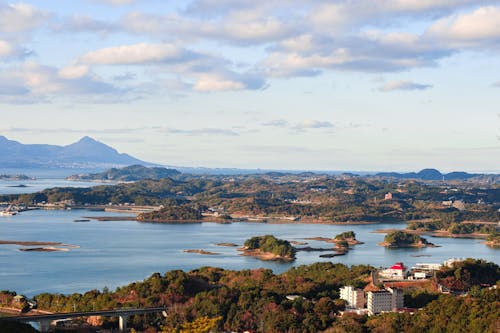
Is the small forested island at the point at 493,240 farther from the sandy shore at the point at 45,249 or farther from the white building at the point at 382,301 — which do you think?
the white building at the point at 382,301

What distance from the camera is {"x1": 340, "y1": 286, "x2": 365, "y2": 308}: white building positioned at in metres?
23.8

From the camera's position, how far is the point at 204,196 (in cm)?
8994

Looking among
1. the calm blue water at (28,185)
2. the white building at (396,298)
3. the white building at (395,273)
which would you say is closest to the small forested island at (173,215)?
the calm blue water at (28,185)

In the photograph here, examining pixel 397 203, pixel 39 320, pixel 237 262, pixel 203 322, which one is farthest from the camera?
pixel 397 203

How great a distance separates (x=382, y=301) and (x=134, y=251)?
68.9 feet

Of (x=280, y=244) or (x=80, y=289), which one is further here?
(x=280, y=244)

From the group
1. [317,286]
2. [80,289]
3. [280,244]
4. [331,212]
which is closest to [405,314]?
[317,286]

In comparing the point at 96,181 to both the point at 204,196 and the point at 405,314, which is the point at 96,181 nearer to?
the point at 204,196

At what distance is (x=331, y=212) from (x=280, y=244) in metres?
30.0

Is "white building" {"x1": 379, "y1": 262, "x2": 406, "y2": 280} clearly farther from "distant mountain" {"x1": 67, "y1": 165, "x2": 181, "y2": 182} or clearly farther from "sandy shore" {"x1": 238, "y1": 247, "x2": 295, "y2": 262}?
"distant mountain" {"x1": 67, "y1": 165, "x2": 181, "y2": 182}

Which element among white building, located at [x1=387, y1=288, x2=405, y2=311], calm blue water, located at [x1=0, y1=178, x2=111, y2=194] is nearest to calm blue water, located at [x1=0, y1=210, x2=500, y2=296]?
white building, located at [x1=387, y1=288, x2=405, y2=311]

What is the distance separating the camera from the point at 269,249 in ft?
139

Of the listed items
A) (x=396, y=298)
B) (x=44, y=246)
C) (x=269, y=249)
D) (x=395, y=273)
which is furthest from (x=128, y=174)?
(x=396, y=298)

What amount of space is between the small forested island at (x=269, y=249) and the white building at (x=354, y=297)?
54.2ft
